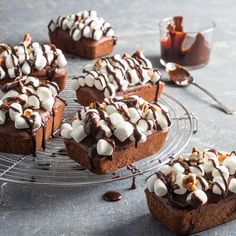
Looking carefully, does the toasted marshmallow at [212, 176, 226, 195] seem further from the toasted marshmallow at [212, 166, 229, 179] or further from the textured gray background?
the textured gray background

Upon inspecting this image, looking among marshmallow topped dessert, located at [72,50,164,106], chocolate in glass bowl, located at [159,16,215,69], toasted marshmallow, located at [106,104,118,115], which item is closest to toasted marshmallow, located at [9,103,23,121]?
toasted marshmallow, located at [106,104,118,115]

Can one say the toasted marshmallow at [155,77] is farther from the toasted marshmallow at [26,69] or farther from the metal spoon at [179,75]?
the toasted marshmallow at [26,69]

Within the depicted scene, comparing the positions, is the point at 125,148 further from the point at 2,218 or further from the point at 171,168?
the point at 2,218

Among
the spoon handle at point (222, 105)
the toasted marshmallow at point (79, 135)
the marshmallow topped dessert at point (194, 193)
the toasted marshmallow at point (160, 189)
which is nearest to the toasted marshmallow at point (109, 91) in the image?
the toasted marshmallow at point (79, 135)

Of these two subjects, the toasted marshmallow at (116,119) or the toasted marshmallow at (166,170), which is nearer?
the toasted marshmallow at (166,170)

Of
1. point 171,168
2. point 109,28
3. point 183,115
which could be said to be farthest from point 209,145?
point 109,28
